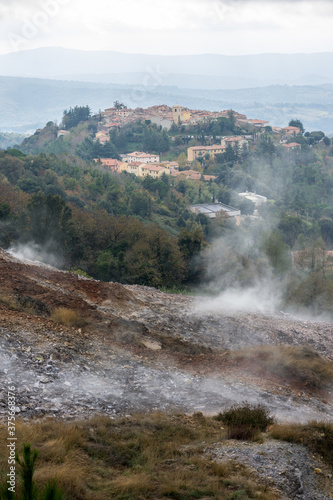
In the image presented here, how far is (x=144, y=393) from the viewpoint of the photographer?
303 inches

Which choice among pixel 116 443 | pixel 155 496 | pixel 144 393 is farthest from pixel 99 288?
pixel 155 496

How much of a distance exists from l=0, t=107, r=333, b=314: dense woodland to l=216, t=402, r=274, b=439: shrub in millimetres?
13921

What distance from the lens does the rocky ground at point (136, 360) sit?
6684 mm

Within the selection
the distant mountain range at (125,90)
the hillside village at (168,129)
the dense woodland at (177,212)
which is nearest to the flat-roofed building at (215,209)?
the dense woodland at (177,212)

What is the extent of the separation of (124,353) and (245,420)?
10.2 feet

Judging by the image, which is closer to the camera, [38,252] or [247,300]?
[247,300]

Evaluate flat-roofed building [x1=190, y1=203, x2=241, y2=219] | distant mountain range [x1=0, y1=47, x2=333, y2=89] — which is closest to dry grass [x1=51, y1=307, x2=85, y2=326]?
flat-roofed building [x1=190, y1=203, x2=241, y2=219]

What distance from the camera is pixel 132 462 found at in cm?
545

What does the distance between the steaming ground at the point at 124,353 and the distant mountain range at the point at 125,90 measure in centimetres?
10677

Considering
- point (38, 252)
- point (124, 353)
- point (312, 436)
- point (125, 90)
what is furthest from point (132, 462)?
point (125, 90)

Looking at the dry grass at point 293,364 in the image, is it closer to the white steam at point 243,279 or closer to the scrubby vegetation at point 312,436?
the scrubby vegetation at point 312,436

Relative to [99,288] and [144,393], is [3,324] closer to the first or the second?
[144,393]

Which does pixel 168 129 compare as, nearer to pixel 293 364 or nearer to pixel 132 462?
pixel 293 364

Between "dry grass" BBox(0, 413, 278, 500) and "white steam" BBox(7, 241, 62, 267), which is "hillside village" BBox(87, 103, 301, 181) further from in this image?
"dry grass" BBox(0, 413, 278, 500)
